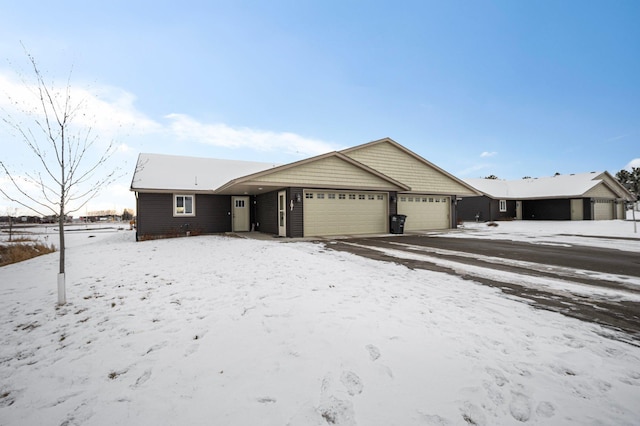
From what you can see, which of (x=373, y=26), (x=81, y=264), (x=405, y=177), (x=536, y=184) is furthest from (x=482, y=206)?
(x=81, y=264)

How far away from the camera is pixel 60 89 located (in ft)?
16.3

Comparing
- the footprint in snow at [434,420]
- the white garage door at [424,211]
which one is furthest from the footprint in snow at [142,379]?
the white garage door at [424,211]

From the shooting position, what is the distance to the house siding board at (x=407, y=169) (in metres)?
18.0

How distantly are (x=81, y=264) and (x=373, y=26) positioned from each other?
21838 mm

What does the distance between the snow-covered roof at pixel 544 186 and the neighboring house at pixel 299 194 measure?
45.9 ft

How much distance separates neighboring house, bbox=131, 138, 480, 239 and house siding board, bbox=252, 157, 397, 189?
0.05 m

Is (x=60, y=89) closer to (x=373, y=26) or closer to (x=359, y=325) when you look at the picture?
(x=359, y=325)

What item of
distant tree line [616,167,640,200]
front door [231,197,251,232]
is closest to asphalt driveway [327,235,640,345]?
front door [231,197,251,232]

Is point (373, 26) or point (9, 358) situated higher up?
point (373, 26)

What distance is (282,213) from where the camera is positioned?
1377cm

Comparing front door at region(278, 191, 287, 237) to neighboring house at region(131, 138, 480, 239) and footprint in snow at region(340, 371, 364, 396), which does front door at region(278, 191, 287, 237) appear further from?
footprint in snow at region(340, 371, 364, 396)

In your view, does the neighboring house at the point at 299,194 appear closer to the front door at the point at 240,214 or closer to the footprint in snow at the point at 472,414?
the front door at the point at 240,214

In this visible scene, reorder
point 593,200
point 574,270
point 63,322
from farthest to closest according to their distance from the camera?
point 593,200 < point 574,270 < point 63,322

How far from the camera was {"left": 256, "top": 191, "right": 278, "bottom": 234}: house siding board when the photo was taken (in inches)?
567
